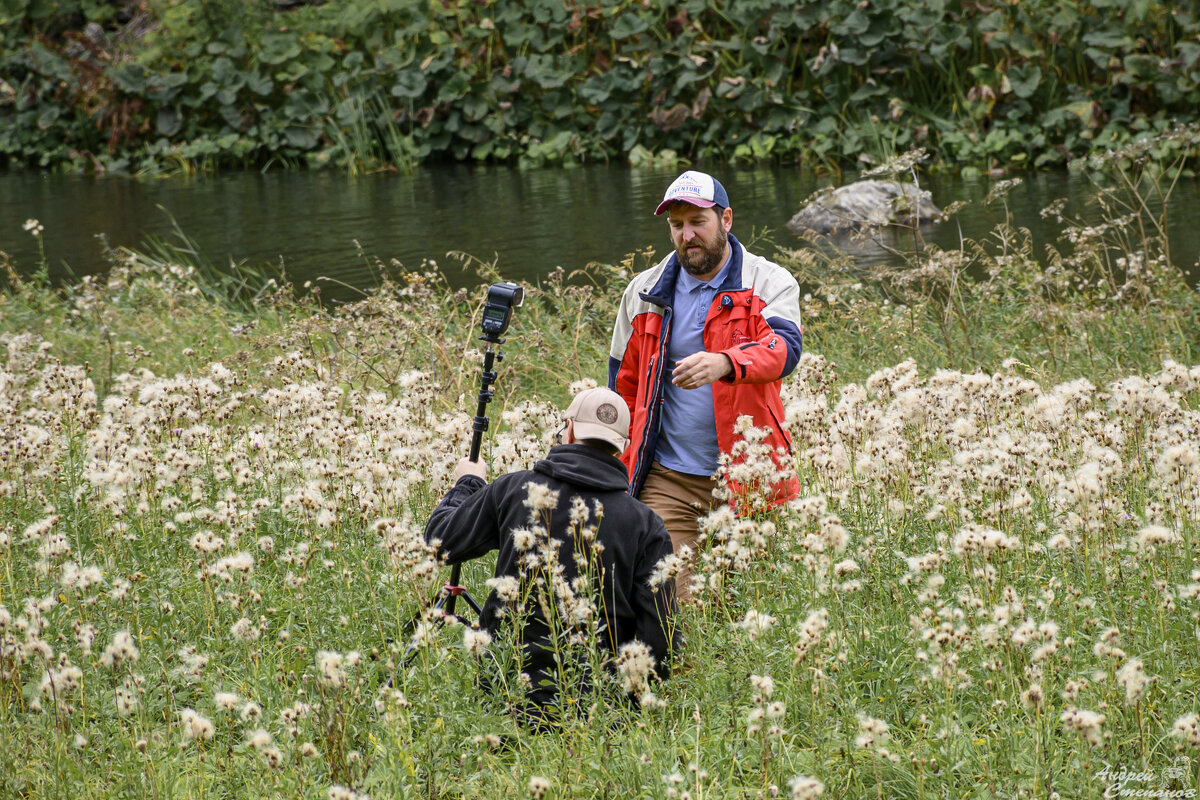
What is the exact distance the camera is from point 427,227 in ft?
52.8

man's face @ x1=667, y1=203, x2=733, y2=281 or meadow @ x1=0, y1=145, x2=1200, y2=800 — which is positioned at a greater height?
man's face @ x1=667, y1=203, x2=733, y2=281

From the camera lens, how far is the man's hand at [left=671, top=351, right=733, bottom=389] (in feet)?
14.0

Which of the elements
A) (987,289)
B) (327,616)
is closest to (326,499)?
(327,616)

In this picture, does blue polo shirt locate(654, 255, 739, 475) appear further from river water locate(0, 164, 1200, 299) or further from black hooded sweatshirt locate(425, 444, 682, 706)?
river water locate(0, 164, 1200, 299)

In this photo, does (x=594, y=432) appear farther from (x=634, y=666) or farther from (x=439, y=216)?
(x=439, y=216)

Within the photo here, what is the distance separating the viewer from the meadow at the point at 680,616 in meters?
3.18

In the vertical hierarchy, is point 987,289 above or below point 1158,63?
below

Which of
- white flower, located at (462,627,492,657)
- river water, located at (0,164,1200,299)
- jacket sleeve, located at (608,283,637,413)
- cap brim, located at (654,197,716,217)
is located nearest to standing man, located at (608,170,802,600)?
cap brim, located at (654,197,716,217)

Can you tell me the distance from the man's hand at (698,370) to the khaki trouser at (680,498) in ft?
2.38

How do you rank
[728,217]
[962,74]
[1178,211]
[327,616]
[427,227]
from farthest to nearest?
[962,74] → [427,227] → [1178,211] → [728,217] → [327,616]

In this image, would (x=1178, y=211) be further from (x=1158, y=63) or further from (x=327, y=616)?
(x=327, y=616)

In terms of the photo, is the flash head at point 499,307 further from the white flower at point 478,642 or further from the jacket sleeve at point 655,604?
the white flower at point 478,642

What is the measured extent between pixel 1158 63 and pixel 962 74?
2967mm

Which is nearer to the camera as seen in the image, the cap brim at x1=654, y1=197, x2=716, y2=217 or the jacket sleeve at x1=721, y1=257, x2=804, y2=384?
the jacket sleeve at x1=721, y1=257, x2=804, y2=384
